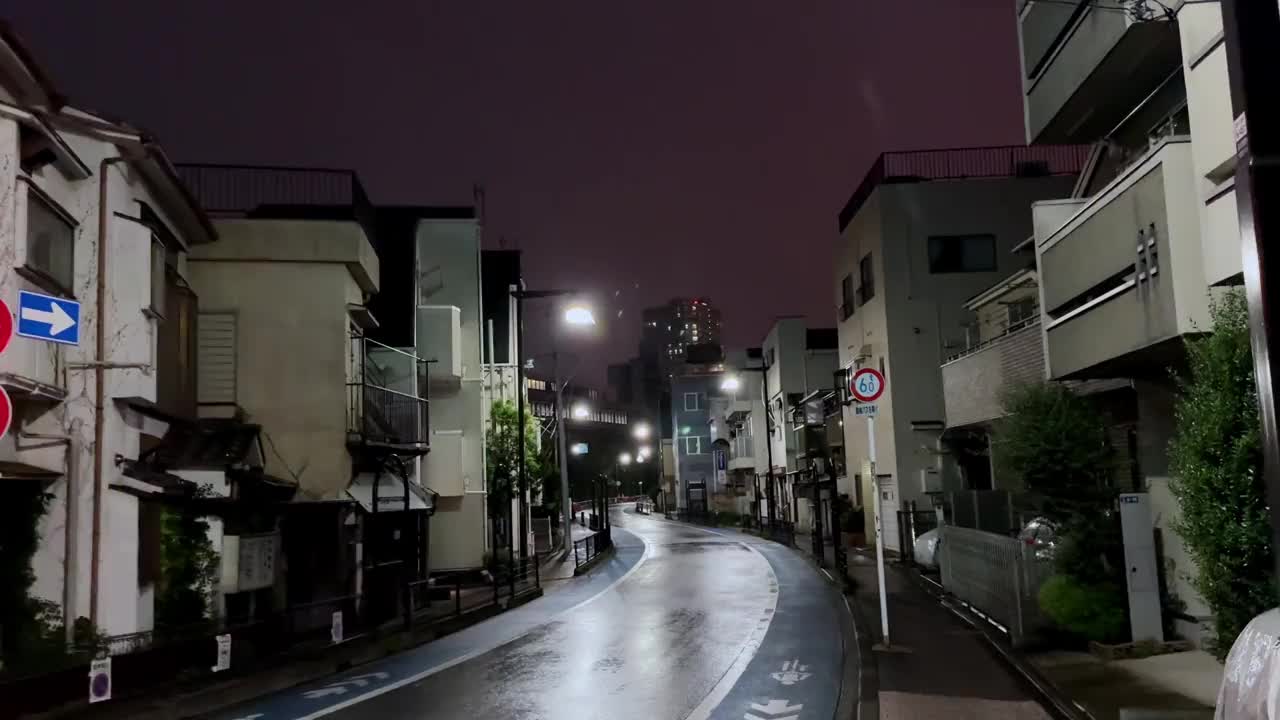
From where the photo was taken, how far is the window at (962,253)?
119 feet

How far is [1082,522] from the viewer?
13.4 meters

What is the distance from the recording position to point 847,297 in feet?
140

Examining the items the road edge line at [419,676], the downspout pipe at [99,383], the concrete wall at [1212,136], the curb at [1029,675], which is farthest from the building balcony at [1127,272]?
the downspout pipe at [99,383]

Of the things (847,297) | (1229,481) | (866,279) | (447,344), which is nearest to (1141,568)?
(1229,481)

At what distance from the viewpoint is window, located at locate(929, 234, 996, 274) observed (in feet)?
119

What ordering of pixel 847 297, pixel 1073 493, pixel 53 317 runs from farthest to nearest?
pixel 847 297
pixel 1073 493
pixel 53 317

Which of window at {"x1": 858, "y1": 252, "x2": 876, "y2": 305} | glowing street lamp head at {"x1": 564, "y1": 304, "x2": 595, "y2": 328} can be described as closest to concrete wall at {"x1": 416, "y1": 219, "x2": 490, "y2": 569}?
glowing street lamp head at {"x1": 564, "y1": 304, "x2": 595, "y2": 328}

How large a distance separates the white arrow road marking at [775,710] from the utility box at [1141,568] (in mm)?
4558

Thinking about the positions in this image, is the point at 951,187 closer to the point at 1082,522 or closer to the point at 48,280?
the point at 1082,522

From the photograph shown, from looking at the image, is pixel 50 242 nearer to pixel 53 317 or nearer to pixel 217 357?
pixel 53 317

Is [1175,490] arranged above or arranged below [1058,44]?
below

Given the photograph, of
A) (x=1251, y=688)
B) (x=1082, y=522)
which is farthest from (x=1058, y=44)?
(x=1251, y=688)

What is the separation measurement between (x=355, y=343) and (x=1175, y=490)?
1588 cm

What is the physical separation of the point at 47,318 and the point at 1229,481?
35.6 ft
